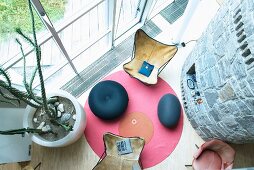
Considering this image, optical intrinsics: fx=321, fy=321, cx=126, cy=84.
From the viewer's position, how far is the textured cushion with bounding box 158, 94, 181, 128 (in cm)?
335

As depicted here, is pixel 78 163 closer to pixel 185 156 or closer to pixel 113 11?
pixel 185 156

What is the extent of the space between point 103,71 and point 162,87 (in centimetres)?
71

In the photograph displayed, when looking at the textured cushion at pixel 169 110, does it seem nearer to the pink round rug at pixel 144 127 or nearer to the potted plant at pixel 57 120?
the pink round rug at pixel 144 127

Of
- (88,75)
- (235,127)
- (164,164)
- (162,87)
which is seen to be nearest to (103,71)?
(88,75)

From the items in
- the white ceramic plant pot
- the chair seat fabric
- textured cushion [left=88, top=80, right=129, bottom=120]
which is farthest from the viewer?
textured cushion [left=88, top=80, right=129, bottom=120]

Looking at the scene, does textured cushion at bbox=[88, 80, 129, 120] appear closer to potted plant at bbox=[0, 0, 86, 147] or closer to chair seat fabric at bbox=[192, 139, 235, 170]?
potted plant at bbox=[0, 0, 86, 147]

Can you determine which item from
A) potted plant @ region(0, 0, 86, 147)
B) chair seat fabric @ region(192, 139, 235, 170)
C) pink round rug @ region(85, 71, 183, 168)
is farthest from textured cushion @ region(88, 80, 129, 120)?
chair seat fabric @ region(192, 139, 235, 170)

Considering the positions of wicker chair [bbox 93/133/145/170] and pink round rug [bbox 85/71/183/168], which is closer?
wicker chair [bbox 93/133/145/170]

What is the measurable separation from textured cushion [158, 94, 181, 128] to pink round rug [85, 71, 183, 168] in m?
0.12

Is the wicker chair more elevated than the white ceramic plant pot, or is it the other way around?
the white ceramic plant pot

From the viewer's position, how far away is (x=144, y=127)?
137 inches

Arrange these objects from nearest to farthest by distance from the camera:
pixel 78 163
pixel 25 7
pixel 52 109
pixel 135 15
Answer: pixel 25 7 → pixel 52 109 → pixel 78 163 → pixel 135 15

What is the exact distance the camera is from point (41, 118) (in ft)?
9.86

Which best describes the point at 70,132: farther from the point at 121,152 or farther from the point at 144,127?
the point at 144,127
